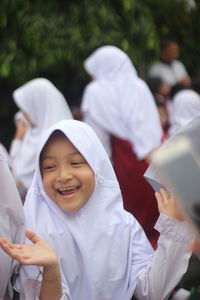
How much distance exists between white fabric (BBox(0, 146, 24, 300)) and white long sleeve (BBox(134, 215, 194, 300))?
0.56 meters

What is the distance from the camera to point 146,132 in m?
6.16

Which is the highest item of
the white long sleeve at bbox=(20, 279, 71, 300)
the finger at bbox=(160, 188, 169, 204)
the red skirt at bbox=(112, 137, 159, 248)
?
the finger at bbox=(160, 188, 169, 204)

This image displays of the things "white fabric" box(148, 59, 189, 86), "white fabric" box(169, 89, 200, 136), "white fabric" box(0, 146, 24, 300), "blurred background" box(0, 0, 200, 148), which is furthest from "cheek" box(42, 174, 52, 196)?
"white fabric" box(148, 59, 189, 86)

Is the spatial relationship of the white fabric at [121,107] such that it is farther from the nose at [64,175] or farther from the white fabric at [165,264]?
the white fabric at [165,264]

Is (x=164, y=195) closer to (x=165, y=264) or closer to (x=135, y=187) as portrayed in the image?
(x=165, y=264)

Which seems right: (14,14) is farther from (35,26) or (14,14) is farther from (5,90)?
(5,90)

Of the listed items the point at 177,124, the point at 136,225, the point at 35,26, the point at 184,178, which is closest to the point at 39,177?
the point at 136,225

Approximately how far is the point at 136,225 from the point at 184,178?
4.95ft

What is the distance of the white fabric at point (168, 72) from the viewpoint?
8.65 m

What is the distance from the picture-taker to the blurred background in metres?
7.17

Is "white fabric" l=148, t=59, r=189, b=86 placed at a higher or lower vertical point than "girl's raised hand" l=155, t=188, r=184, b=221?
lower

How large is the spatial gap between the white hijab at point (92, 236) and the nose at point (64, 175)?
0.34 ft

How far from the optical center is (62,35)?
7238mm

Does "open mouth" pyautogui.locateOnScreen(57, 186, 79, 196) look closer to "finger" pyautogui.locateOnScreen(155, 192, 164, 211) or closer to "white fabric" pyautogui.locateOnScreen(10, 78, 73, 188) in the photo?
"finger" pyautogui.locateOnScreen(155, 192, 164, 211)
